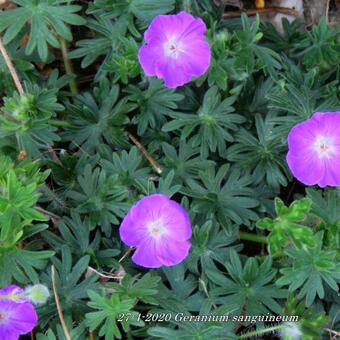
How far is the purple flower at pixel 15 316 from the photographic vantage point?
8.84 ft

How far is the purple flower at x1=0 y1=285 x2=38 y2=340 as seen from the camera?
270 centimetres

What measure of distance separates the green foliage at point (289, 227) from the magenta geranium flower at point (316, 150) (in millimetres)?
229

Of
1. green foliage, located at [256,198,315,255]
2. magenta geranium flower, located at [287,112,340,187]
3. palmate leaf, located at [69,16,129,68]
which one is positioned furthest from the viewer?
palmate leaf, located at [69,16,129,68]

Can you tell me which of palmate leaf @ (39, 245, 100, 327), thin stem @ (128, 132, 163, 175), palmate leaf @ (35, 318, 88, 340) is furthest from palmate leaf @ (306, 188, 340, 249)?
palmate leaf @ (35, 318, 88, 340)

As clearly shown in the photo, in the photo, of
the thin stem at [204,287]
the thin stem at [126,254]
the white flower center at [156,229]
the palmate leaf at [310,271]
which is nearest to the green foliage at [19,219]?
the thin stem at [126,254]

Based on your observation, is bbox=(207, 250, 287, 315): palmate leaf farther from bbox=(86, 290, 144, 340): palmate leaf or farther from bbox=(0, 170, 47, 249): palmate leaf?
bbox=(0, 170, 47, 249): palmate leaf

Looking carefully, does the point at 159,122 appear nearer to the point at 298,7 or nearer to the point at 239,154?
the point at 239,154

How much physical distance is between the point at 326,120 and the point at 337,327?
0.97 m

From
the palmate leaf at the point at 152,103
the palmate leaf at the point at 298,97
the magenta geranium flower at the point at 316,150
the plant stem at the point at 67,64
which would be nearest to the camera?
the magenta geranium flower at the point at 316,150

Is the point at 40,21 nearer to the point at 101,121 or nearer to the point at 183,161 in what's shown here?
the point at 101,121

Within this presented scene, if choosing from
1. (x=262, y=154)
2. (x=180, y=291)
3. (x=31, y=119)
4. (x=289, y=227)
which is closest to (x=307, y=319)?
(x=289, y=227)

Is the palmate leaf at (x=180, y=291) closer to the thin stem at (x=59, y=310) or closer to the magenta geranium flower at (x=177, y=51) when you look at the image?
the thin stem at (x=59, y=310)

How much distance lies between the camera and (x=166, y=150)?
10.3 feet

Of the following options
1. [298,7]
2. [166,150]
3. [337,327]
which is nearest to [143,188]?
[166,150]
